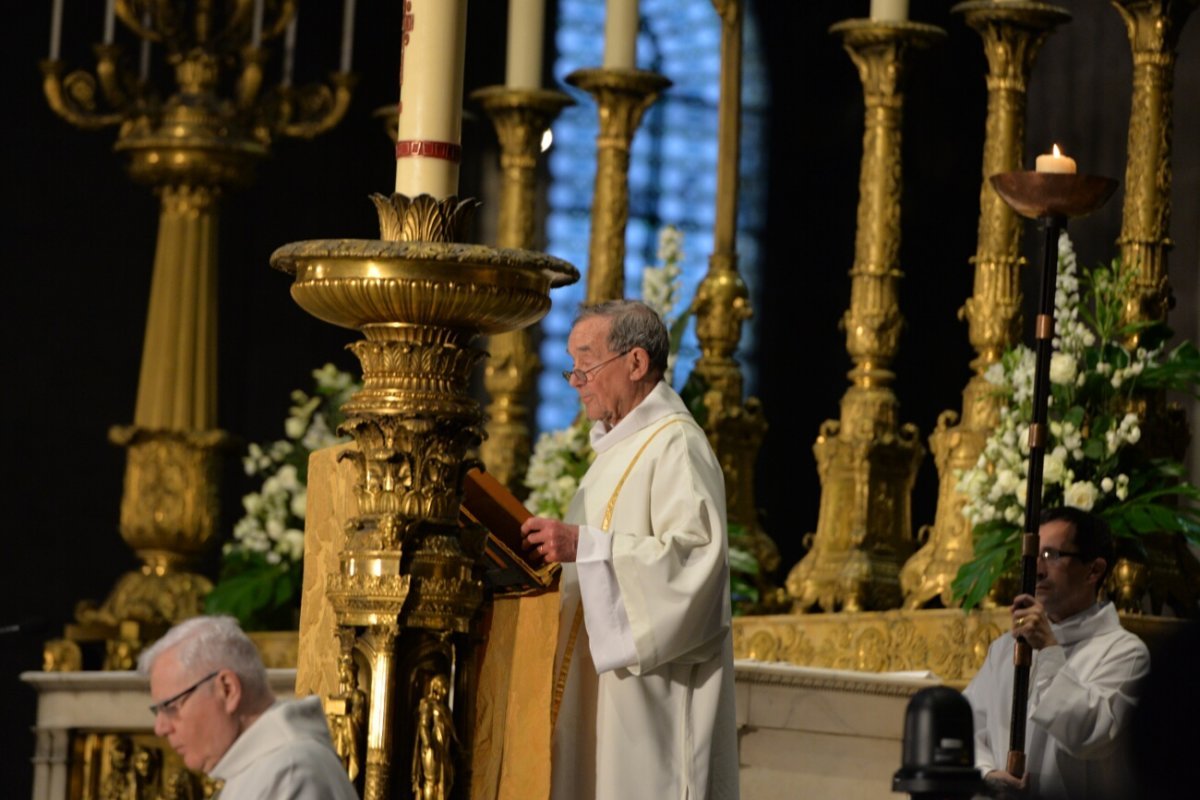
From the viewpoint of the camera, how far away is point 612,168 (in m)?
9.35

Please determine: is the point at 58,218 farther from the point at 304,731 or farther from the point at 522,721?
the point at 304,731

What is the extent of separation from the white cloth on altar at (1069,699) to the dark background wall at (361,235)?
221 inches

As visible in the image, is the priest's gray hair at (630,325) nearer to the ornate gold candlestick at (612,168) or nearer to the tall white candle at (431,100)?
the tall white candle at (431,100)

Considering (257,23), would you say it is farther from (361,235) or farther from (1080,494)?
(1080,494)

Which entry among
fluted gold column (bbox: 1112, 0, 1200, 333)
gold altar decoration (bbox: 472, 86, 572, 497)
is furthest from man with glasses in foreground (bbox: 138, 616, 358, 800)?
gold altar decoration (bbox: 472, 86, 572, 497)

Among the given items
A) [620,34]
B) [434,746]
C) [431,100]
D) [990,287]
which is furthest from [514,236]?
[434,746]

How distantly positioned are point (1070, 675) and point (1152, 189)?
237 cm

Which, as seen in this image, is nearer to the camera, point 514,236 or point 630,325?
point 630,325

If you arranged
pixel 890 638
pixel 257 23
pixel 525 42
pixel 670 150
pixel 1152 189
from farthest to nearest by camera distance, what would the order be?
1. pixel 670 150
2. pixel 257 23
3. pixel 525 42
4. pixel 1152 189
5. pixel 890 638

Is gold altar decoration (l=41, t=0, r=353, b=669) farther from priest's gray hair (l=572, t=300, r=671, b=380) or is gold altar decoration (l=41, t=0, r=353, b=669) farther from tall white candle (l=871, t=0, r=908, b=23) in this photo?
priest's gray hair (l=572, t=300, r=671, b=380)

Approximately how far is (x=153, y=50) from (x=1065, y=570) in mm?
7462

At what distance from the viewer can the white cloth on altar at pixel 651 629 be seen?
4.89 m

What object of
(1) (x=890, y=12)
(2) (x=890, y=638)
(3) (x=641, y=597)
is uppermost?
(1) (x=890, y=12)

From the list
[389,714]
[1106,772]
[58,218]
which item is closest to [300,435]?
[58,218]
